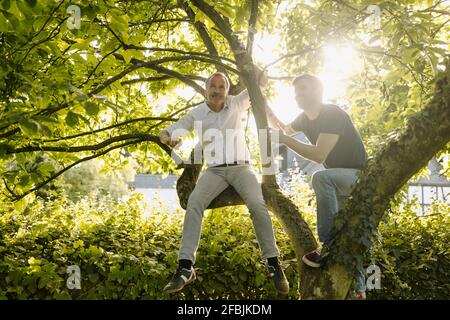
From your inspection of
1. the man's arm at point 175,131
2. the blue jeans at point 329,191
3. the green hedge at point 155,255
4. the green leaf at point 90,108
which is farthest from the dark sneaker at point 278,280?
the green leaf at point 90,108

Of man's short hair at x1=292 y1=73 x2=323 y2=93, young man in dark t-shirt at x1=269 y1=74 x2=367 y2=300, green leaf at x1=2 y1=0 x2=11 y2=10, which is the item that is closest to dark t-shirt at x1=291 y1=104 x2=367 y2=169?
young man in dark t-shirt at x1=269 y1=74 x2=367 y2=300

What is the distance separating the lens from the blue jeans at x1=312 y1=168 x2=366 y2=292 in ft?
11.4

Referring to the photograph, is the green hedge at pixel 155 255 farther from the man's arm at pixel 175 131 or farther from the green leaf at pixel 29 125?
the green leaf at pixel 29 125

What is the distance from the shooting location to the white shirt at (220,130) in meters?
4.05

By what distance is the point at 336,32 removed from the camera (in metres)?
3.93

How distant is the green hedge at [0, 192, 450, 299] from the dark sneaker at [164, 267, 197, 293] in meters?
1.06

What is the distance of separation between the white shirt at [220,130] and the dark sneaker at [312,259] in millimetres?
1060

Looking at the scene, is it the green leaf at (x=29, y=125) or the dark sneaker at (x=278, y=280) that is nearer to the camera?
the green leaf at (x=29, y=125)

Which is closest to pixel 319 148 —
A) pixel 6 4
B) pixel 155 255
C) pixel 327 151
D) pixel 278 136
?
pixel 327 151

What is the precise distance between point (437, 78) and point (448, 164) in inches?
180

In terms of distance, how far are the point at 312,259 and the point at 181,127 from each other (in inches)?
67.2

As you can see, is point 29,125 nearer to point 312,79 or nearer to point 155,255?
point 312,79
